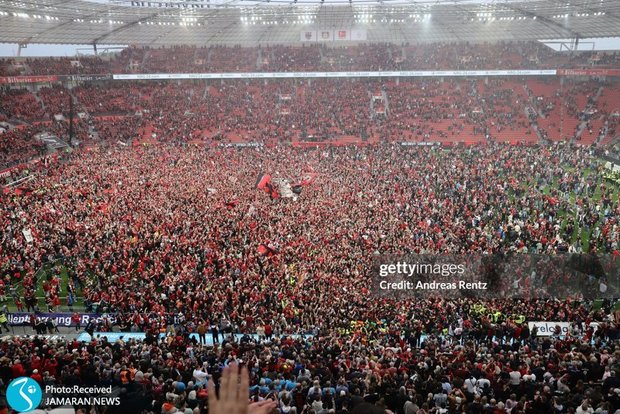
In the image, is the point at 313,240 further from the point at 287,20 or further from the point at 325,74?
the point at 287,20

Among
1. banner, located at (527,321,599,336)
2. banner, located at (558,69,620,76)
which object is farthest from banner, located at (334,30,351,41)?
banner, located at (527,321,599,336)

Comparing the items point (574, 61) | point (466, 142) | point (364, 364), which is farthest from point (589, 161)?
point (364, 364)

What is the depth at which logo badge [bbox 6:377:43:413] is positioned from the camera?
29.7 feet

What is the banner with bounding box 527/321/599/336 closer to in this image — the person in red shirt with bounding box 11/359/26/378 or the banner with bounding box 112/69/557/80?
the person in red shirt with bounding box 11/359/26/378

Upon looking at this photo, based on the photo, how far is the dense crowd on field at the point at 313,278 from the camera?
9.10m

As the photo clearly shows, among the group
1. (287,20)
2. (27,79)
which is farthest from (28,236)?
(287,20)

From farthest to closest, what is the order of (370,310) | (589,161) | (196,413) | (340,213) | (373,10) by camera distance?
1. (373,10)
2. (589,161)
3. (340,213)
4. (370,310)
5. (196,413)

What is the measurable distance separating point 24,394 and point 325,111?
43.5 meters

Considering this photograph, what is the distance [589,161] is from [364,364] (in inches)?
1241

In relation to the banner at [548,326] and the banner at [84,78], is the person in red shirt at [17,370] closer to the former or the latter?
the banner at [548,326]

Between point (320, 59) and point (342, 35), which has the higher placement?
point (342, 35)

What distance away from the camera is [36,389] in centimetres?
916

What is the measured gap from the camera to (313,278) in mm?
16328

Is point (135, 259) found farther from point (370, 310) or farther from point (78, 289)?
point (370, 310)
